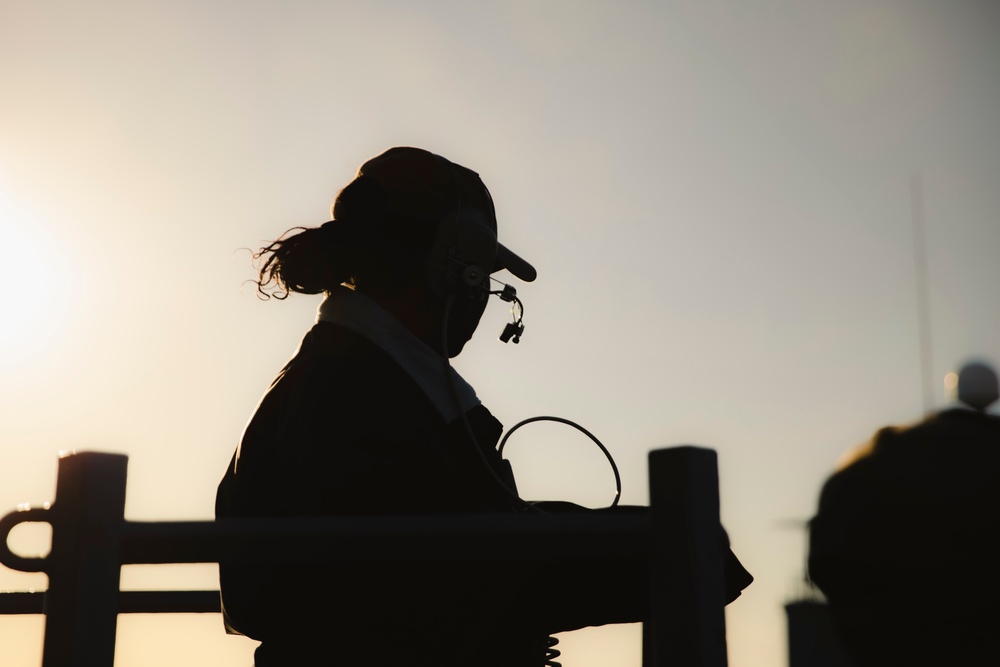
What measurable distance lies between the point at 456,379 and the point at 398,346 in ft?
0.59

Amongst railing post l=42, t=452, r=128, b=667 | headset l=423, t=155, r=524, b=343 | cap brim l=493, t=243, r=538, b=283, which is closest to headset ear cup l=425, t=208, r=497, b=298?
headset l=423, t=155, r=524, b=343

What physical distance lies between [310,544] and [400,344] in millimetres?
1149

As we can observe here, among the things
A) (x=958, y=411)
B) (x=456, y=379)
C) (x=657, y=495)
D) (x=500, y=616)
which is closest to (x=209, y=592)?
(x=456, y=379)

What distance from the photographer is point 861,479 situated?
4.97 feet

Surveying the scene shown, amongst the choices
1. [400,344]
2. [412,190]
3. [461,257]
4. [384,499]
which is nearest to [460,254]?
[461,257]

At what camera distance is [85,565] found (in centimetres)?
124

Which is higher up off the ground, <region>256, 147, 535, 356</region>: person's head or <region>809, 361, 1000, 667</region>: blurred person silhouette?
<region>256, 147, 535, 356</region>: person's head

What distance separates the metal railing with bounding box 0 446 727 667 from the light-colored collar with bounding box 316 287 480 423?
1022 millimetres

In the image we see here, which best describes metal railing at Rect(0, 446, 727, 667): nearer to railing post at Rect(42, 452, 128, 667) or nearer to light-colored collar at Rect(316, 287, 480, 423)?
railing post at Rect(42, 452, 128, 667)

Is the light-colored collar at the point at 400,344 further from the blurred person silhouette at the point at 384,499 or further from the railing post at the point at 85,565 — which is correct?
the railing post at the point at 85,565

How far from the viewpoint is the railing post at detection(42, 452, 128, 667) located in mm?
1234

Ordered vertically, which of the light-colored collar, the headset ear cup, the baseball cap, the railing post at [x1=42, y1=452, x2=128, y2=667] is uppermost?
the baseball cap

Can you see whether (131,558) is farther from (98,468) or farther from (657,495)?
(657,495)

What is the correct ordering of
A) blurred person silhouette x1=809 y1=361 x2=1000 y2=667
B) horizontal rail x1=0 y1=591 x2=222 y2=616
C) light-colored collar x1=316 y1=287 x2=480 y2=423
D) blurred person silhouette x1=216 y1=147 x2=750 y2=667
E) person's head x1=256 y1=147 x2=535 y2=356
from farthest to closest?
horizontal rail x1=0 y1=591 x2=222 y2=616, person's head x1=256 y1=147 x2=535 y2=356, light-colored collar x1=316 y1=287 x2=480 y2=423, blurred person silhouette x1=216 y1=147 x2=750 y2=667, blurred person silhouette x1=809 y1=361 x2=1000 y2=667
